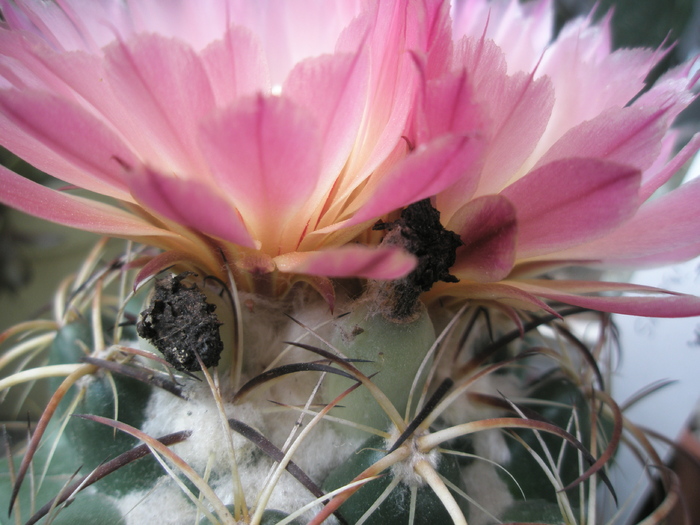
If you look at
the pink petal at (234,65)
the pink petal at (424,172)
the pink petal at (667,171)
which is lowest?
the pink petal at (667,171)

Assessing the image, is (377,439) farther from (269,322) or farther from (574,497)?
(574,497)

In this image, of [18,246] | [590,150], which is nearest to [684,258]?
[590,150]

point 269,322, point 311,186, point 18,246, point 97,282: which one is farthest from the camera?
point 18,246

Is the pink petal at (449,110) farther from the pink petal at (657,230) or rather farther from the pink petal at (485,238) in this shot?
the pink petal at (657,230)

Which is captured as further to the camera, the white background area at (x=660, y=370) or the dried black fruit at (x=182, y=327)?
the white background area at (x=660, y=370)

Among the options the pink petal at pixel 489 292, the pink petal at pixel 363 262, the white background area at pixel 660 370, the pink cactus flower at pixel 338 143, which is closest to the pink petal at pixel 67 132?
the pink cactus flower at pixel 338 143
